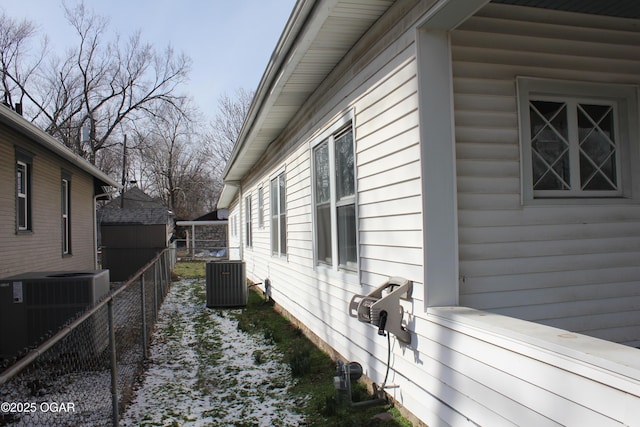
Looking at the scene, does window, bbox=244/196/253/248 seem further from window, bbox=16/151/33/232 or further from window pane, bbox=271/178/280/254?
window, bbox=16/151/33/232

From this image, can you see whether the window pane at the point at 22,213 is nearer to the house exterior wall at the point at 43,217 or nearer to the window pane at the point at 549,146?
the house exterior wall at the point at 43,217

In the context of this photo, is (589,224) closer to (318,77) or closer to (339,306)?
(339,306)

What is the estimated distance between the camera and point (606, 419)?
6.17 ft

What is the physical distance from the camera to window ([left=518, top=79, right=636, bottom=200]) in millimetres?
3711

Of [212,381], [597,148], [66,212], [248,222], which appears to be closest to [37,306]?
[212,381]

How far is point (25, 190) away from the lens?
9906mm

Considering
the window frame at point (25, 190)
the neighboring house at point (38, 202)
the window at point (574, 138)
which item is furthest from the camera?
the window frame at point (25, 190)

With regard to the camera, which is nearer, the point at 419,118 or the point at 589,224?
the point at 419,118

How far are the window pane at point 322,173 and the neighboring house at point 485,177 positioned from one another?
1.00 metres

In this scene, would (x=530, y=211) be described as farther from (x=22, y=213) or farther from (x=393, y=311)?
(x=22, y=213)

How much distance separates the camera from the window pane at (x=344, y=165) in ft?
16.0

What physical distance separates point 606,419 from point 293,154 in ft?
19.6

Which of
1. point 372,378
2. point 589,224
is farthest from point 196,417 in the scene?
point 589,224

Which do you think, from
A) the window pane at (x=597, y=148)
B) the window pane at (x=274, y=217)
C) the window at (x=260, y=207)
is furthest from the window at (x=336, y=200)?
the window at (x=260, y=207)
